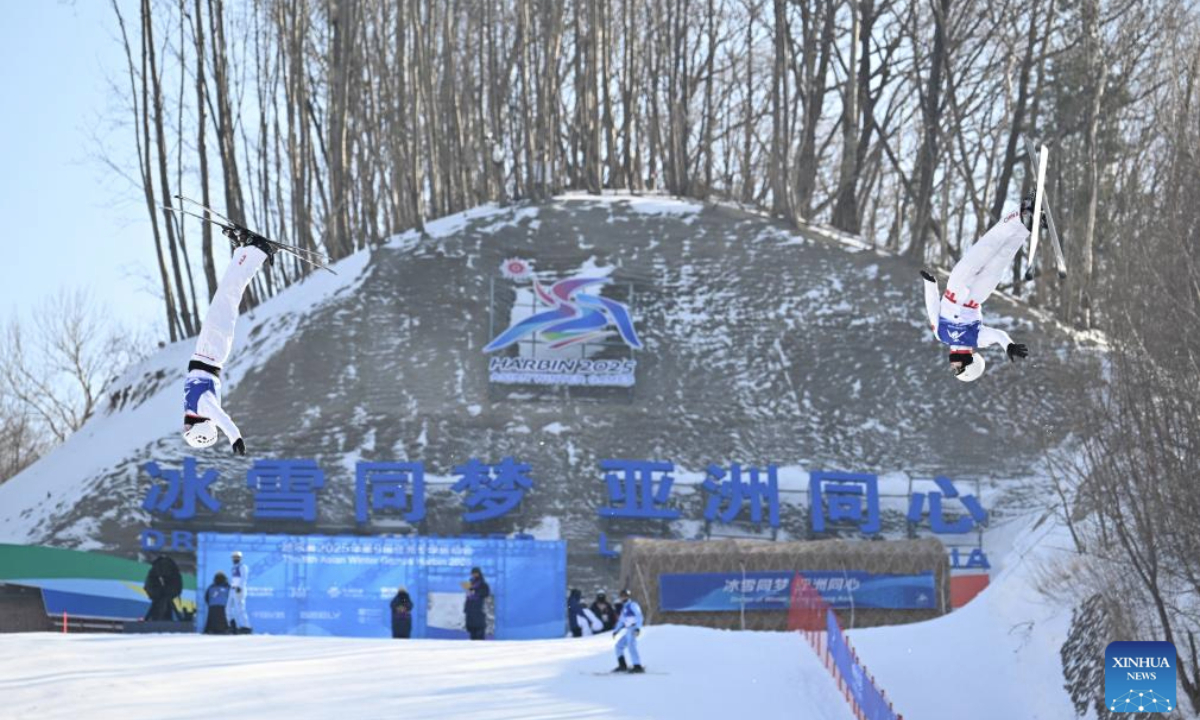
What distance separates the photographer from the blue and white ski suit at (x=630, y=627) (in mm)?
23844

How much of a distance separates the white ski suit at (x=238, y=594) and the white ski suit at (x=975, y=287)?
20.5m

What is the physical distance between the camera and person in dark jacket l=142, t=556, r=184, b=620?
103 feet

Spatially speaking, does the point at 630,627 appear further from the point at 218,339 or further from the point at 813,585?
the point at 218,339

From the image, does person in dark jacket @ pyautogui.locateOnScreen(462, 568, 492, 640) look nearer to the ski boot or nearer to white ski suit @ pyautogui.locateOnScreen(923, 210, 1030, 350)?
the ski boot

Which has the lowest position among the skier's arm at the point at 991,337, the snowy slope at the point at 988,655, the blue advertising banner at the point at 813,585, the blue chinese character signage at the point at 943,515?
the snowy slope at the point at 988,655

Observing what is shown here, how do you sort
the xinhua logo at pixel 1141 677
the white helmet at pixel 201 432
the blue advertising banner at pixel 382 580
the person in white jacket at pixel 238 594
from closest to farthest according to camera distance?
the white helmet at pixel 201 432
the xinhua logo at pixel 1141 677
the person in white jacket at pixel 238 594
the blue advertising banner at pixel 382 580

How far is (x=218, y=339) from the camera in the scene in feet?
35.2

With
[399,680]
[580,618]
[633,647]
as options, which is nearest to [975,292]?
[399,680]

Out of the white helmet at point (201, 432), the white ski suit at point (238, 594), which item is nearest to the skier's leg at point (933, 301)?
the white helmet at point (201, 432)

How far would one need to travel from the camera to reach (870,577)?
33.3m

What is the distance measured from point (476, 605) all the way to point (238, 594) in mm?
4237

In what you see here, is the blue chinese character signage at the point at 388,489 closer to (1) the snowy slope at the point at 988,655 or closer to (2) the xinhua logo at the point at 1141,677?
(1) the snowy slope at the point at 988,655

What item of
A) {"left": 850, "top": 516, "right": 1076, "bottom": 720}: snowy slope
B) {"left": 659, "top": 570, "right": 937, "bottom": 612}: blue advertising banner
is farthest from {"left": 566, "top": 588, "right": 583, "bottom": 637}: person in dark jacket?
{"left": 850, "top": 516, "right": 1076, "bottom": 720}: snowy slope

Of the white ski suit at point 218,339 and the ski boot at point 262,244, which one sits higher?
the ski boot at point 262,244
